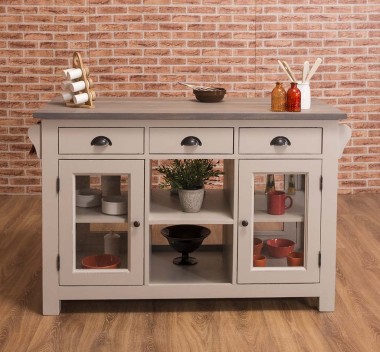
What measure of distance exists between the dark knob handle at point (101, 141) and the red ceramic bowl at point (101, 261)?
514 millimetres

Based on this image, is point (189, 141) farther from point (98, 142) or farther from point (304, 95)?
point (304, 95)

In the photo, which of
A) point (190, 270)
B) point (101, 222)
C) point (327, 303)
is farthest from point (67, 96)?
point (327, 303)

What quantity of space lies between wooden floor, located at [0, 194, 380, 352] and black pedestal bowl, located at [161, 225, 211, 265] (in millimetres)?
244

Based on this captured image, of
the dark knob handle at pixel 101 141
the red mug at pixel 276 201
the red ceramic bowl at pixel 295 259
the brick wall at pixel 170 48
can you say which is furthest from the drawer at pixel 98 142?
the brick wall at pixel 170 48

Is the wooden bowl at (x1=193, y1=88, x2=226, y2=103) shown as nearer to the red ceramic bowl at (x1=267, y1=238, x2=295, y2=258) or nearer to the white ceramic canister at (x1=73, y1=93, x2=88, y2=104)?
the white ceramic canister at (x1=73, y1=93, x2=88, y2=104)

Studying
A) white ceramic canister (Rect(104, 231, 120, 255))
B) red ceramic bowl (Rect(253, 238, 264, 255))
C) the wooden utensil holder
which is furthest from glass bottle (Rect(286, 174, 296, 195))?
the wooden utensil holder

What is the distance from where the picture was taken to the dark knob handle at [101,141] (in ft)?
12.3

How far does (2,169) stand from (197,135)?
2814 millimetres

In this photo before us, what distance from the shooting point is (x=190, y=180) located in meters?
4.04

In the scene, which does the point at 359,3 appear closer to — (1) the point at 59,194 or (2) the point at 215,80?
(2) the point at 215,80

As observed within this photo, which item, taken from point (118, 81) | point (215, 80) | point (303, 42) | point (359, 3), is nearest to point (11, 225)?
point (118, 81)

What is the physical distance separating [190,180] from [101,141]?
504 mm

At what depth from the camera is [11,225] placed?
5465mm

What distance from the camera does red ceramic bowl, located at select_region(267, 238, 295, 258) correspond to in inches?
156
